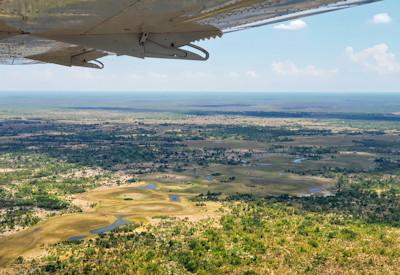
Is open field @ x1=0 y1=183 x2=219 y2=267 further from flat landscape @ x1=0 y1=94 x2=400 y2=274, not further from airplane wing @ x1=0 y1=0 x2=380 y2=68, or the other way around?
airplane wing @ x1=0 y1=0 x2=380 y2=68

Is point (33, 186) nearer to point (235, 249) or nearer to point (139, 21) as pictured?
point (235, 249)

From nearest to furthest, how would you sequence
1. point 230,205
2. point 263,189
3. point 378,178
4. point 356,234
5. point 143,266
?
point 143,266 → point 356,234 → point 230,205 → point 263,189 → point 378,178

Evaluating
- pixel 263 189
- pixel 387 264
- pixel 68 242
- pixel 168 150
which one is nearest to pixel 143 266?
pixel 68 242

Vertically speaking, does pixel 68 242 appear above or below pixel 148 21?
below

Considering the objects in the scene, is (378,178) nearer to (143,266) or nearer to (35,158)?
(143,266)

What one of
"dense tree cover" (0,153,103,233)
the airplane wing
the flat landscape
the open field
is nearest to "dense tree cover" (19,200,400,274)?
the flat landscape

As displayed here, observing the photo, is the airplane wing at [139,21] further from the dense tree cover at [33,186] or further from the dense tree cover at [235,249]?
the dense tree cover at [33,186]

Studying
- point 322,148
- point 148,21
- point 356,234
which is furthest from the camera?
point 322,148
